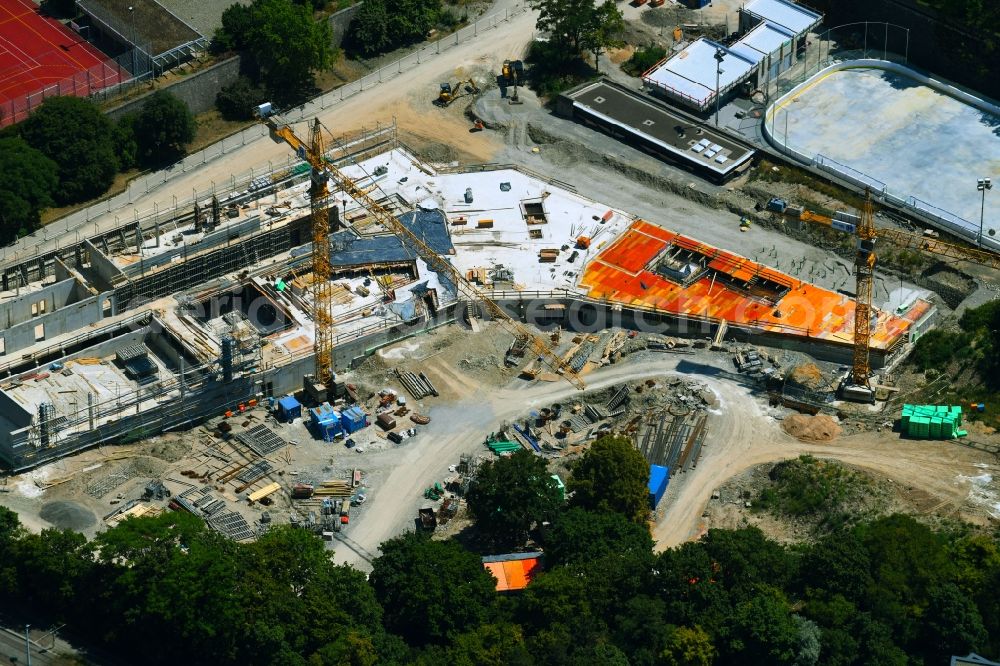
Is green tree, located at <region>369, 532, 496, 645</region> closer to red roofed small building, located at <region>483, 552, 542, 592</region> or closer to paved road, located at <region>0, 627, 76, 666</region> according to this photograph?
red roofed small building, located at <region>483, 552, 542, 592</region>

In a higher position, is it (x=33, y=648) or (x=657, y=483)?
(x=33, y=648)

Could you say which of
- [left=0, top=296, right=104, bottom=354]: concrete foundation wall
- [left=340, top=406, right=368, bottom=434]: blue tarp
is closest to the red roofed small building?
[left=340, top=406, right=368, bottom=434]: blue tarp

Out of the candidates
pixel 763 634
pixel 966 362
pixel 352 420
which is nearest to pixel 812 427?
pixel 966 362

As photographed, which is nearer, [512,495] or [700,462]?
[512,495]

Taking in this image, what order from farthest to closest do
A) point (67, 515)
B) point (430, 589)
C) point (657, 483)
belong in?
point (657, 483) < point (67, 515) < point (430, 589)

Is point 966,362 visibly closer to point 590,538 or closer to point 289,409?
point 590,538

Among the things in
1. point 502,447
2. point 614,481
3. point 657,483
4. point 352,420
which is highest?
point 614,481
